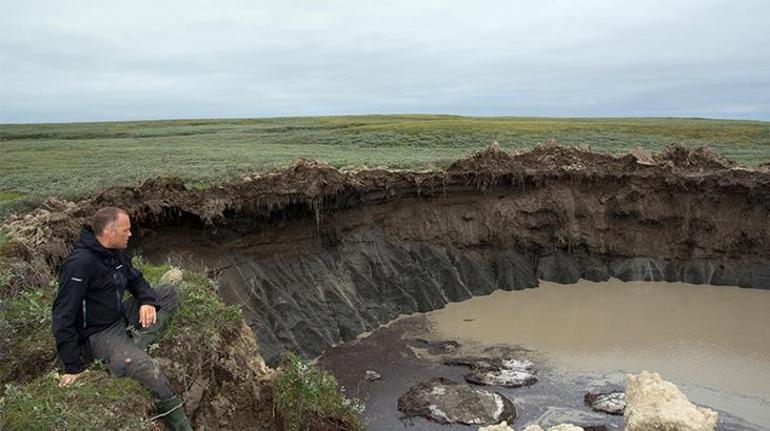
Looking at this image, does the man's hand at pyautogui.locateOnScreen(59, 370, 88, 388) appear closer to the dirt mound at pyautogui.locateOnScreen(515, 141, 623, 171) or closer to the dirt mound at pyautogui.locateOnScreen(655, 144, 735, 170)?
the dirt mound at pyautogui.locateOnScreen(515, 141, 623, 171)

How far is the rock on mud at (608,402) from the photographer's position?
13.4 metres

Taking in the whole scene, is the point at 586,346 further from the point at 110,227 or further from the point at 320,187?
the point at 110,227

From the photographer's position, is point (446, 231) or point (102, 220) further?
point (446, 231)

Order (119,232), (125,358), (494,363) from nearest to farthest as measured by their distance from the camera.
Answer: (119,232) → (125,358) → (494,363)

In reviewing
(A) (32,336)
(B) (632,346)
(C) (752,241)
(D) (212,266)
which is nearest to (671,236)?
(C) (752,241)

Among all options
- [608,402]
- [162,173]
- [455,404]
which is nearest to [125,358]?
[455,404]

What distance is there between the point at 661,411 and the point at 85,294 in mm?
8587

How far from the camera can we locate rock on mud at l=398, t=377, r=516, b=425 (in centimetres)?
1315

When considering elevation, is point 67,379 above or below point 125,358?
below

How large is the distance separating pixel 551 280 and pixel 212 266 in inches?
502

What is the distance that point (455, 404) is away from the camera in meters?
13.8

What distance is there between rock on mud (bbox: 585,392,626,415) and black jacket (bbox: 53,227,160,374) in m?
10.5

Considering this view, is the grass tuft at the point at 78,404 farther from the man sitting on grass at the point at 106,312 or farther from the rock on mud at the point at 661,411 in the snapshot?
the rock on mud at the point at 661,411

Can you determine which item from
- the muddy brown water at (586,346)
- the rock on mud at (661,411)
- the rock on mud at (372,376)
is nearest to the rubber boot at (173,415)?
the muddy brown water at (586,346)
